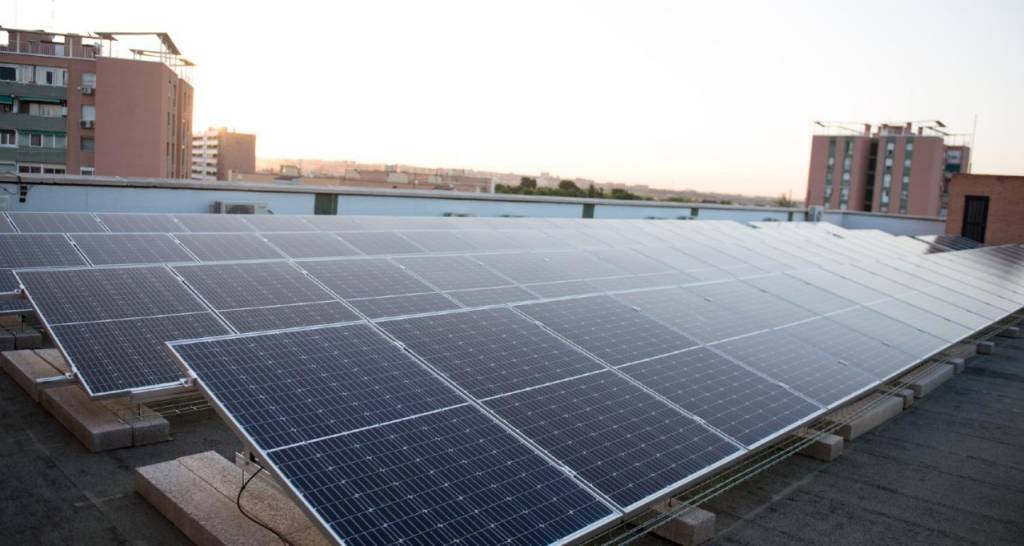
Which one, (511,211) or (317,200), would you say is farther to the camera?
(511,211)

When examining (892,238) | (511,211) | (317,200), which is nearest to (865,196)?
(892,238)

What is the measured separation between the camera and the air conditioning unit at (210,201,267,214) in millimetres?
22573

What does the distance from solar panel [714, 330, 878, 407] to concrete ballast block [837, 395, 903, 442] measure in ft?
3.82

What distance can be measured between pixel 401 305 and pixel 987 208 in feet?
169

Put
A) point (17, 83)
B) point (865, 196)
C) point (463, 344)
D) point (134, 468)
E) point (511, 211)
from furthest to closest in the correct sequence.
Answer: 1. point (865, 196)
2. point (17, 83)
3. point (511, 211)
4. point (134, 468)
5. point (463, 344)

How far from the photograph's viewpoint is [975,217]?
2004 inches

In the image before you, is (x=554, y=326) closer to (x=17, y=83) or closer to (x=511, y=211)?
(x=511, y=211)

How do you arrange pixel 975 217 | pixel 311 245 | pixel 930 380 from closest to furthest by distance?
1. pixel 311 245
2. pixel 930 380
3. pixel 975 217

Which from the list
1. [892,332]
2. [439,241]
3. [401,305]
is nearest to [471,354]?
[401,305]

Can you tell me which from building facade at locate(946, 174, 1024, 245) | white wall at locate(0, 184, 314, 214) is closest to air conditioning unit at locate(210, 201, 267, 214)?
white wall at locate(0, 184, 314, 214)

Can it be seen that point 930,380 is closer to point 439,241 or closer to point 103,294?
point 439,241

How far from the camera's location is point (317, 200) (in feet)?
85.6

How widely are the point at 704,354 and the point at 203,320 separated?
6.85 m

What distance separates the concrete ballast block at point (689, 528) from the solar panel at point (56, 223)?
10.9 meters
